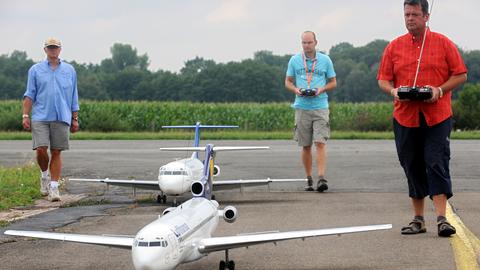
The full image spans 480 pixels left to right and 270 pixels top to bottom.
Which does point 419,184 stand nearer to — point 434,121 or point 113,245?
point 434,121

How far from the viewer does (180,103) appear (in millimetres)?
51938

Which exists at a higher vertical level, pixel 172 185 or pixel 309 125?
pixel 309 125

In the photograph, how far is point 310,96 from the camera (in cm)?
1458

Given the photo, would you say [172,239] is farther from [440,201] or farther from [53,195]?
[53,195]

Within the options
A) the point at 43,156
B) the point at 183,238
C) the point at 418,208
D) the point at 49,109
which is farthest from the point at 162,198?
the point at 183,238

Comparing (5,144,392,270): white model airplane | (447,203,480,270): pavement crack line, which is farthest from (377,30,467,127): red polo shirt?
(5,144,392,270): white model airplane

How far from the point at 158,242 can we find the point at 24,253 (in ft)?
7.84

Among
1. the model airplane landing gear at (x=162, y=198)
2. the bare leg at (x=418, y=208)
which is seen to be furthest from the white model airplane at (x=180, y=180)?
the bare leg at (x=418, y=208)

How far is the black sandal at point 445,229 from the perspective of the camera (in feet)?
29.5

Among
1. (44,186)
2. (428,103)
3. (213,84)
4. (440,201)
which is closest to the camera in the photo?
(428,103)

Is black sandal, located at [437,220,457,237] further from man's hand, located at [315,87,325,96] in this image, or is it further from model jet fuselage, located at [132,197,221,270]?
man's hand, located at [315,87,325,96]

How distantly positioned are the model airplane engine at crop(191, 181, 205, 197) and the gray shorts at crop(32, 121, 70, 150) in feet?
17.4

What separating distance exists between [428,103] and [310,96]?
18.0ft

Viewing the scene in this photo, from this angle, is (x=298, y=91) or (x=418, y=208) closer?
(x=418, y=208)
